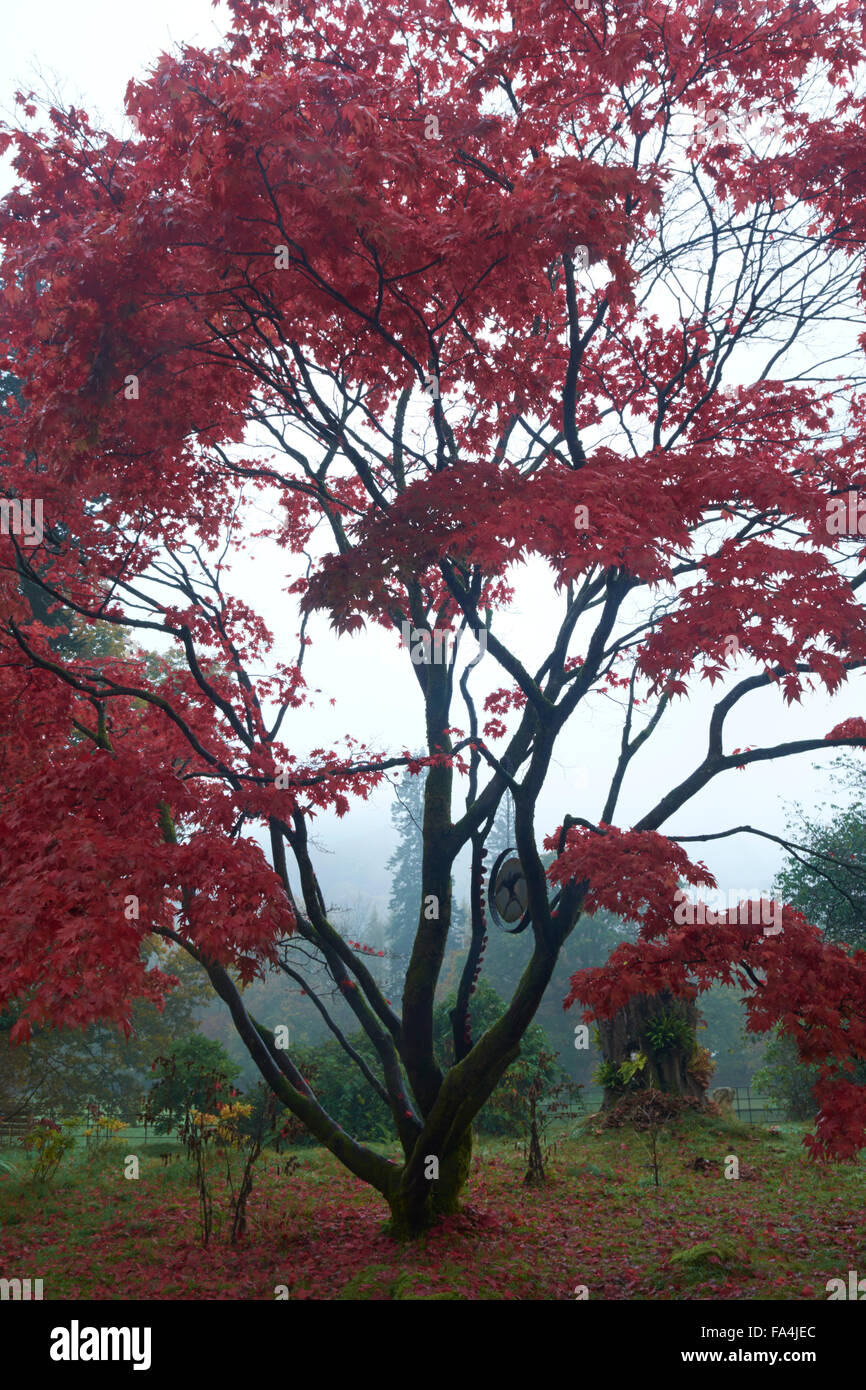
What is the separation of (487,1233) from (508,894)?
10.3ft

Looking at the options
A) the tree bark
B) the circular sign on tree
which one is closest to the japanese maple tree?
the circular sign on tree

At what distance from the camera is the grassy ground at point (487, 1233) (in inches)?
256

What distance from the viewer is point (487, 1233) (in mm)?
7551

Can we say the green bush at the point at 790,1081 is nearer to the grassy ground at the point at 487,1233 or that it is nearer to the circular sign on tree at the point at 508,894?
the grassy ground at the point at 487,1233

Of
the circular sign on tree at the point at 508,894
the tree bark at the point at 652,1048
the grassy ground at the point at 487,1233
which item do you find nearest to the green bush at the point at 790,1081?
the tree bark at the point at 652,1048

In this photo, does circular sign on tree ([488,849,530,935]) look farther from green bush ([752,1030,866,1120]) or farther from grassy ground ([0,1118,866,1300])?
green bush ([752,1030,866,1120])

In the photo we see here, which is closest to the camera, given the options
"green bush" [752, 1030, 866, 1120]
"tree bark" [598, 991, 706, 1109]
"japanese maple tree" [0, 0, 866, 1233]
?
"japanese maple tree" [0, 0, 866, 1233]

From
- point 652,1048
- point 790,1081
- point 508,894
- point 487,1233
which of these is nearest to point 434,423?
point 508,894

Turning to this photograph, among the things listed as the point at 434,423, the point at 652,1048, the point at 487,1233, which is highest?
the point at 434,423

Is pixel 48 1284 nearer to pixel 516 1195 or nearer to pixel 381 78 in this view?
pixel 516 1195

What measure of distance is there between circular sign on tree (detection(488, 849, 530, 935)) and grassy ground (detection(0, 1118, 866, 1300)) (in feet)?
8.45

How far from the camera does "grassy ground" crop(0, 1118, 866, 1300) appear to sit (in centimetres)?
650

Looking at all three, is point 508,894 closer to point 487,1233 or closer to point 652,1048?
point 487,1233

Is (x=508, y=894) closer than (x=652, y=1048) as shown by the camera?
Yes
